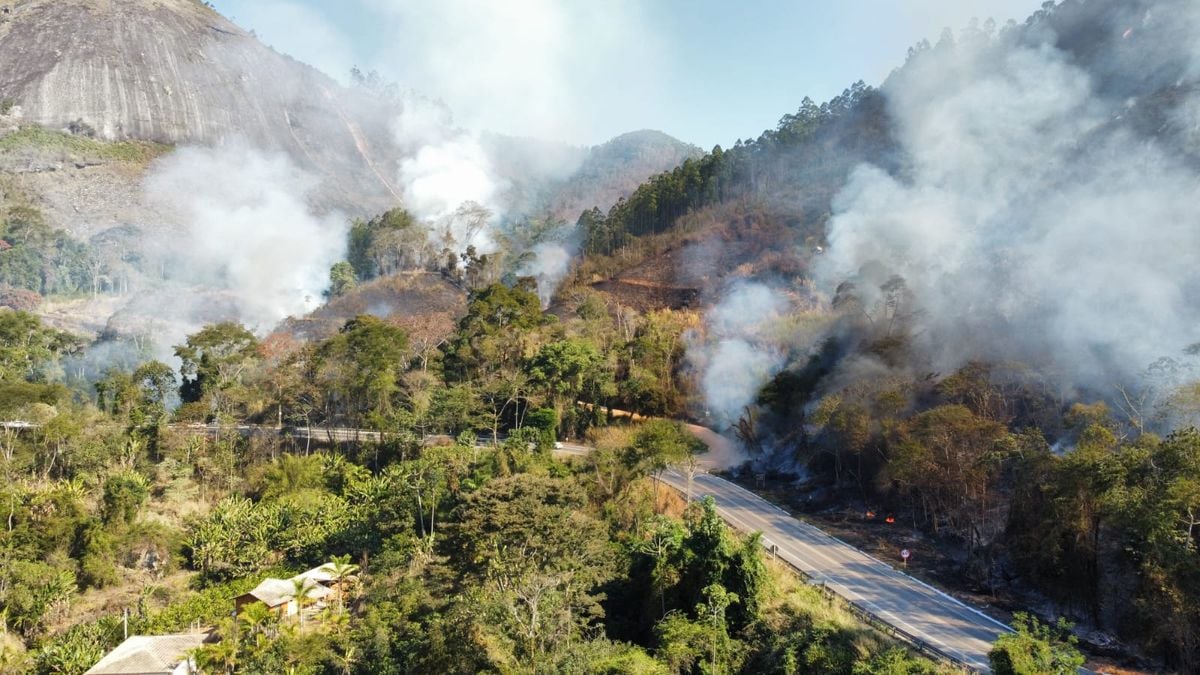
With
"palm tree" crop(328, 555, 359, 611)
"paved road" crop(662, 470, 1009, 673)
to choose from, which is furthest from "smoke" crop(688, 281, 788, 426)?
"palm tree" crop(328, 555, 359, 611)

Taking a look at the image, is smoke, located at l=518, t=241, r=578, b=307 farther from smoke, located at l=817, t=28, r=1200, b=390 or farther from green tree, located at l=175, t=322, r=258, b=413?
green tree, located at l=175, t=322, r=258, b=413

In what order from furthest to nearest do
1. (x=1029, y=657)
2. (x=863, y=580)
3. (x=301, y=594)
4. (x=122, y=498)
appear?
(x=122, y=498), (x=301, y=594), (x=863, y=580), (x=1029, y=657)

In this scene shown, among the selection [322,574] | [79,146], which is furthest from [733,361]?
[79,146]

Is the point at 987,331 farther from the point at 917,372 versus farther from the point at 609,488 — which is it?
the point at 609,488

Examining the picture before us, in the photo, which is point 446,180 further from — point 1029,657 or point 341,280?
point 1029,657

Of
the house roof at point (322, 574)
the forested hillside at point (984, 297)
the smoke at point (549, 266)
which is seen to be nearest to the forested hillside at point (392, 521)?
the house roof at point (322, 574)

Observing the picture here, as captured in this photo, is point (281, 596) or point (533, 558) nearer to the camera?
point (533, 558)

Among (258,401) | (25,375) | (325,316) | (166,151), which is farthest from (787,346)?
(166,151)
